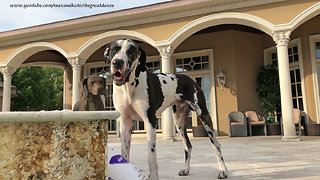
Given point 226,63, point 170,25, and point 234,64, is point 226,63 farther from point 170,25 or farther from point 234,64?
point 170,25

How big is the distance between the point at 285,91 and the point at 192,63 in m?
4.47

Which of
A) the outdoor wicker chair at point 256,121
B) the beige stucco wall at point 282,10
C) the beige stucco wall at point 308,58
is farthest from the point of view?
the outdoor wicker chair at point 256,121

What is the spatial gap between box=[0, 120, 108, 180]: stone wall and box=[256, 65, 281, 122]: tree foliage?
379 inches

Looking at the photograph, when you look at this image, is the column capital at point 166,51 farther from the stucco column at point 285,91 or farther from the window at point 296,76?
the window at point 296,76

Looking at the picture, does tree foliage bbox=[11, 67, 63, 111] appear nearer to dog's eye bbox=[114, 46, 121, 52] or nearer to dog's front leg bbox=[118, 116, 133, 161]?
dog's front leg bbox=[118, 116, 133, 161]

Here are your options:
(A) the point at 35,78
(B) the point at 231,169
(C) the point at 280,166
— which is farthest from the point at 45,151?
(A) the point at 35,78

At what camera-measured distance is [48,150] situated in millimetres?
939

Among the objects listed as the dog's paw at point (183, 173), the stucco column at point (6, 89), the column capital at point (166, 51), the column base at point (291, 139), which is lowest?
the column base at point (291, 139)

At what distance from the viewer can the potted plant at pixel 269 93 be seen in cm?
965

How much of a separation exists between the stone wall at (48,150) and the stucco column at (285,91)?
6.68m

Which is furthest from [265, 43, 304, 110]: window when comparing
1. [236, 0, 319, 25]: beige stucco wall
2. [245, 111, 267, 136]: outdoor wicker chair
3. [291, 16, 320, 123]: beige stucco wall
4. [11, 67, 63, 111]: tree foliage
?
[11, 67, 63, 111]: tree foliage

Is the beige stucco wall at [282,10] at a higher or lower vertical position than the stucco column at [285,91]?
higher

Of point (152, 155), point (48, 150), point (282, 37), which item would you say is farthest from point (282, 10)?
point (48, 150)

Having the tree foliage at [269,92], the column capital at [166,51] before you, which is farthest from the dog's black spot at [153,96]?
the tree foliage at [269,92]
